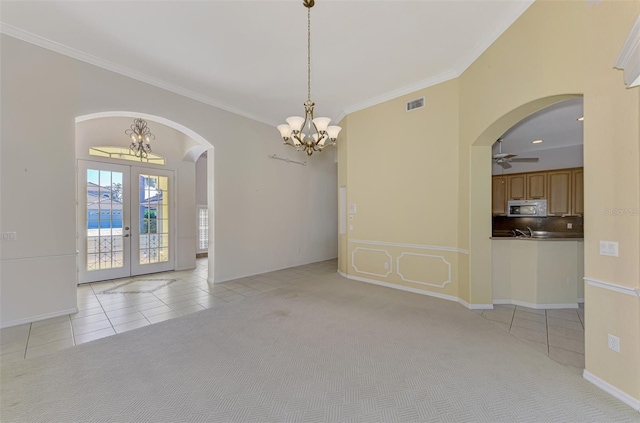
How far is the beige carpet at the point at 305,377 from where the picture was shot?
1.78 metres

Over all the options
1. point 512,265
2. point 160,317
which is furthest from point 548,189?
point 160,317

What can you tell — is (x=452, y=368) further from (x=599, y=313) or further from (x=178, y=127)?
(x=178, y=127)

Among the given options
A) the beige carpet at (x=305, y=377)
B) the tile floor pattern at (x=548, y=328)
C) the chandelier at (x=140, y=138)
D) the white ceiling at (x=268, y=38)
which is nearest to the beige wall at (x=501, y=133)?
the tile floor pattern at (x=548, y=328)

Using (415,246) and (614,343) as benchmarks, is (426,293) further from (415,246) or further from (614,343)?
(614,343)

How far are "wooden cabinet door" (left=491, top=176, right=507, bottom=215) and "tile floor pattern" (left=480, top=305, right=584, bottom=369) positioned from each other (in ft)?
14.1

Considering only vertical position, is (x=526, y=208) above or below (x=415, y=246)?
above

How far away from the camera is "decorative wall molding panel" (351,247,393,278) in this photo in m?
4.88

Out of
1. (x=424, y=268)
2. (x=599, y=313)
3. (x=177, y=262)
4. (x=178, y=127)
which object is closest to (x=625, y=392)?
(x=599, y=313)

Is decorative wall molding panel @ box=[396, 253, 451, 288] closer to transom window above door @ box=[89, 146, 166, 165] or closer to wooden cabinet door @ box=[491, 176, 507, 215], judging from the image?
wooden cabinet door @ box=[491, 176, 507, 215]

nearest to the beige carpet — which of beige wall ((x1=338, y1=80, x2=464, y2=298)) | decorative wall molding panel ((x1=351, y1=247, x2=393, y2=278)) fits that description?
beige wall ((x1=338, y1=80, x2=464, y2=298))

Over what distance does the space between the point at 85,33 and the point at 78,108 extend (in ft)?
3.18

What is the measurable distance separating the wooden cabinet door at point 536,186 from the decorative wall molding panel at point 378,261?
5014 millimetres

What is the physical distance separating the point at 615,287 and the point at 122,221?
738 centimetres

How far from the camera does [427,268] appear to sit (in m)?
4.36
